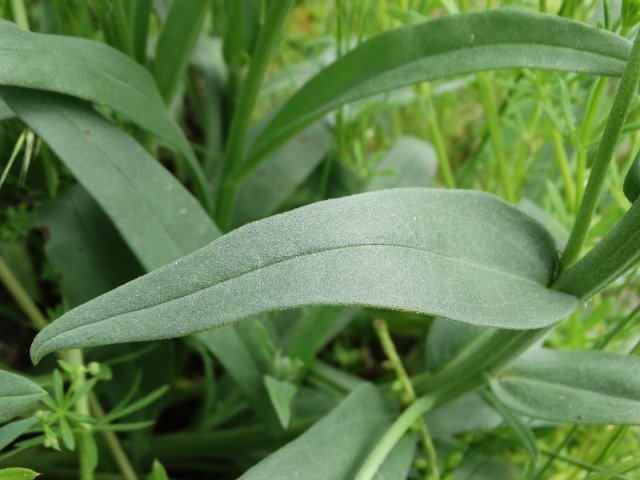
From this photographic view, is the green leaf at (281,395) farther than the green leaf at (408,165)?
No

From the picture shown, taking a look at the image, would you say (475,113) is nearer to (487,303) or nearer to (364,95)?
(364,95)

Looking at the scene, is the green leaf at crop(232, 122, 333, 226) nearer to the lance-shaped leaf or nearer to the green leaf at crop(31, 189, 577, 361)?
the lance-shaped leaf

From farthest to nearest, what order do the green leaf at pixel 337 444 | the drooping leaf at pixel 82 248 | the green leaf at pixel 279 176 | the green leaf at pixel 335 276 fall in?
the green leaf at pixel 279 176, the drooping leaf at pixel 82 248, the green leaf at pixel 337 444, the green leaf at pixel 335 276

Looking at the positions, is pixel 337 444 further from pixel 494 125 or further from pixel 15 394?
pixel 494 125

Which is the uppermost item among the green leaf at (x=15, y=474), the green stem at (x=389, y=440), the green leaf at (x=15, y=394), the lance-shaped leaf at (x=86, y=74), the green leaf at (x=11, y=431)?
the lance-shaped leaf at (x=86, y=74)

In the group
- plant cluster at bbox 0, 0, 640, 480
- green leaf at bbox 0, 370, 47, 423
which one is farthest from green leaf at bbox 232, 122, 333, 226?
green leaf at bbox 0, 370, 47, 423

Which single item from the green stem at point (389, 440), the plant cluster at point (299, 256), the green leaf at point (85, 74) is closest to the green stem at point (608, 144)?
the plant cluster at point (299, 256)

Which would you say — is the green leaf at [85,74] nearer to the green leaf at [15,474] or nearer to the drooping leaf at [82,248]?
the drooping leaf at [82,248]

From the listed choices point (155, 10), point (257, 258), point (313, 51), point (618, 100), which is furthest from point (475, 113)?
point (257, 258)
